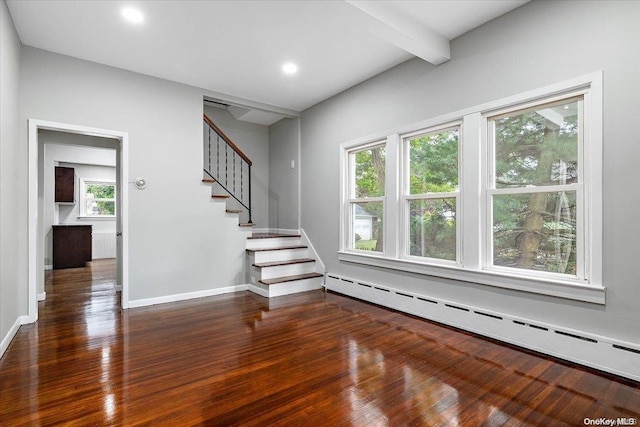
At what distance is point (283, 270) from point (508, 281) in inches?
122

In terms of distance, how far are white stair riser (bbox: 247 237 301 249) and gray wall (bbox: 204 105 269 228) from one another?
1333 mm

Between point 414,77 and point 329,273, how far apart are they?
9.90 feet

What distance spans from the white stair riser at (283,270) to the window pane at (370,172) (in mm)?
1431

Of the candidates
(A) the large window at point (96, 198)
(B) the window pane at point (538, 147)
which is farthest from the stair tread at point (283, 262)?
(A) the large window at point (96, 198)

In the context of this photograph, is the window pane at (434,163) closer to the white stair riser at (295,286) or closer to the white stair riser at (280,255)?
the white stair riser at (295,286)

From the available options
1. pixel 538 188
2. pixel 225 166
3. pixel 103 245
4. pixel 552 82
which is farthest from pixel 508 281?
pixel 103 245

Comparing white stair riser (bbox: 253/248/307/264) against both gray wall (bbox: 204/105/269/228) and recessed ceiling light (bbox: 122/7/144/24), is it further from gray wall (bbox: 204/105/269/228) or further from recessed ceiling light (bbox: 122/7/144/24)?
recessed ceiling light (bbox: 122/7/144/24)

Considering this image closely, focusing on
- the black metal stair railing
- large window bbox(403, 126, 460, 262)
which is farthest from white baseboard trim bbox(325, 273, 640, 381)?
the black metal stair railing

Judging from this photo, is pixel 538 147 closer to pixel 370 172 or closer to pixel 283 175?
pixel 370 172

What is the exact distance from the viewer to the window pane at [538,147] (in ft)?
8.68

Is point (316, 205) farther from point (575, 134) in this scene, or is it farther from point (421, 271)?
point (575, 134)

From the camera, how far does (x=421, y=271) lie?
3654 millimetres

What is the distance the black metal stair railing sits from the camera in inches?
236

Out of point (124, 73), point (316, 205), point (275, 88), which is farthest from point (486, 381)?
point (124, 73)
